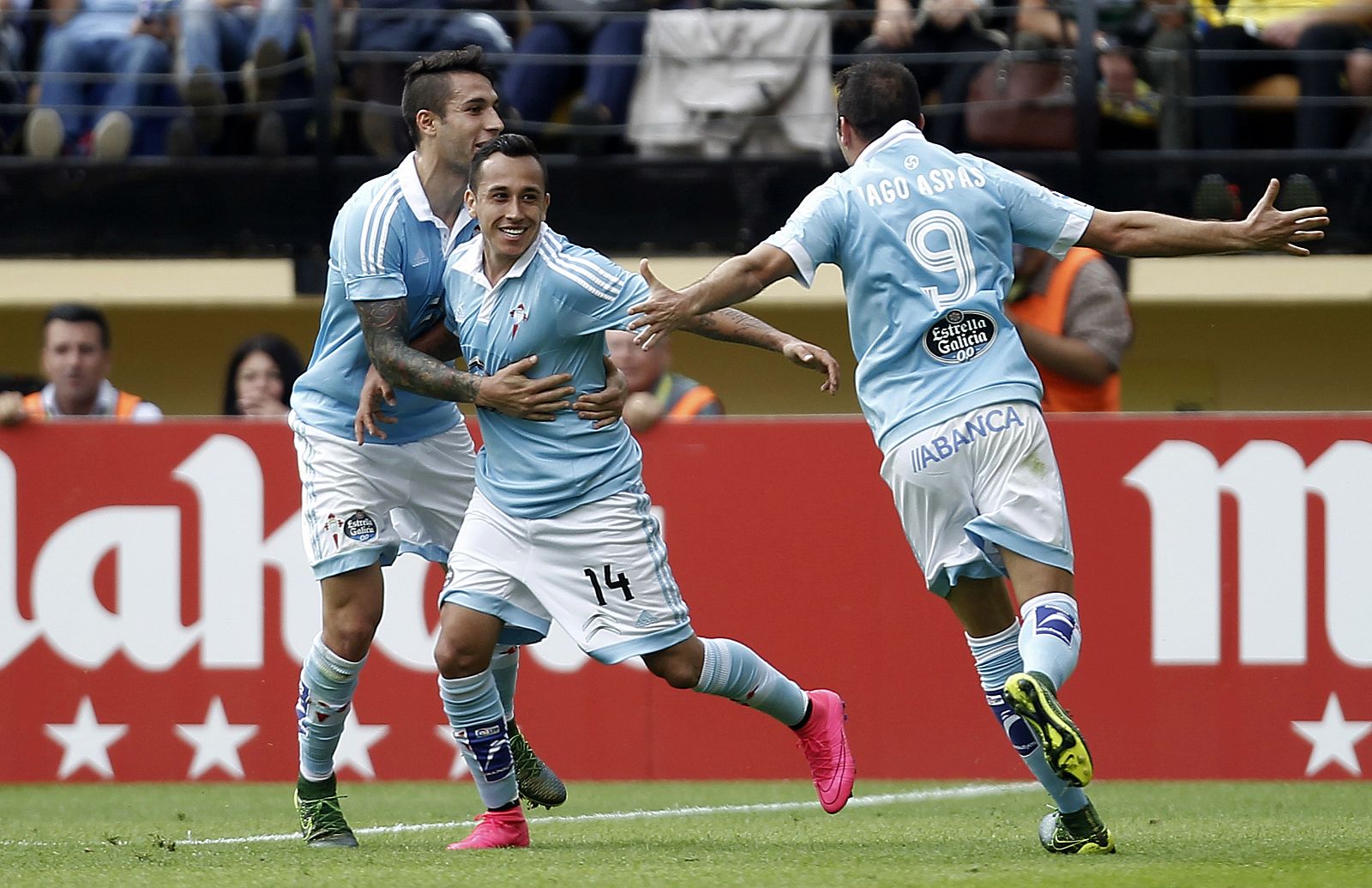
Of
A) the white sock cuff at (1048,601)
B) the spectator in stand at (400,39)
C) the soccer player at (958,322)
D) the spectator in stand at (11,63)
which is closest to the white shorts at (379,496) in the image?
the soccer player at (958,322)

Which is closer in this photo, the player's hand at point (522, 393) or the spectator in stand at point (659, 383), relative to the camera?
the player's hand at point (522, 393)

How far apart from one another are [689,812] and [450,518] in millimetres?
1559

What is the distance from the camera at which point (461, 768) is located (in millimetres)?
8094

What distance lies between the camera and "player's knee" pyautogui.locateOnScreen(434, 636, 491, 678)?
5.50 m

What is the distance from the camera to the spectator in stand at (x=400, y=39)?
11453mm

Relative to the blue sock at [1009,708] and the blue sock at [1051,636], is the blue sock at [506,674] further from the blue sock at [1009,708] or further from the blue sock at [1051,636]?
the blue sock at [1051,636]

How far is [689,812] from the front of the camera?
704cm

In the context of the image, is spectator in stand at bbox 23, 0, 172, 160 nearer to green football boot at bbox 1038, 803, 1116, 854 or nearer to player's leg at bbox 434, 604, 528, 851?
player's leg at bbox 434, 604, 528, 851

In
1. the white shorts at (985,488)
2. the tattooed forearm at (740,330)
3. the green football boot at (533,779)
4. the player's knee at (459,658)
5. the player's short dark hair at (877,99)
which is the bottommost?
the green football boot at (533,779)

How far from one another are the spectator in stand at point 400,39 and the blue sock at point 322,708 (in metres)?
6.07

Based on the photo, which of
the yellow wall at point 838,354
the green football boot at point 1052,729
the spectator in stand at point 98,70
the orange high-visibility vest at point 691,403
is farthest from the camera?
the yellow wall at point 838,354

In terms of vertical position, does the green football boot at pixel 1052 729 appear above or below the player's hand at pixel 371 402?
below

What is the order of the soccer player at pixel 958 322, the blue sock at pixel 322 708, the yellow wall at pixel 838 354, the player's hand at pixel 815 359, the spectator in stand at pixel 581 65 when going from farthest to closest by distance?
the yellow wall at pixel 838 354, the spectator in stand at pixel 581 65, the blue sock at pixel 322 708, the player's hand at pixel 815 359, the soccer player at pixel 958 322

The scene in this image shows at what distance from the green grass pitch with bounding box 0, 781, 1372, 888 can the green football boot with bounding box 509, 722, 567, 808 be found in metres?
0.13
